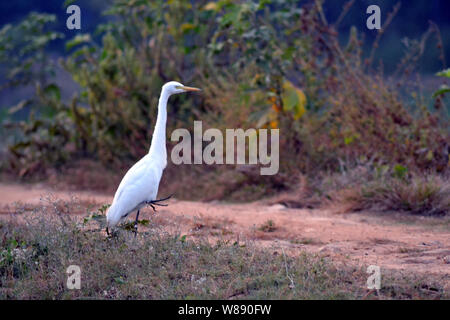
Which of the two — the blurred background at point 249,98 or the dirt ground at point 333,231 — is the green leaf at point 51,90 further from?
the dirt ground at point 333,231

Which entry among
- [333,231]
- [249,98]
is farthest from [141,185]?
[249,98]

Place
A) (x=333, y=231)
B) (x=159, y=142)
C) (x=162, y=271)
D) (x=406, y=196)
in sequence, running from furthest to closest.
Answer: (x=406, y=196)
(x=333, y=231)
(x=159, y=142)
(x=162, y=271)

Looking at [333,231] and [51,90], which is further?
[51,90]

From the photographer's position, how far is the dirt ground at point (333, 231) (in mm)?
4219

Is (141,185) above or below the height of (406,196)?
above

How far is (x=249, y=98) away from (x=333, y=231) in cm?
284

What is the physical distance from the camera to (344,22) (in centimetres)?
1077

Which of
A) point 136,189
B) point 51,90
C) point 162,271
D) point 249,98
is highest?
point 51,90

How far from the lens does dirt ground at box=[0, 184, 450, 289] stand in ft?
13.8

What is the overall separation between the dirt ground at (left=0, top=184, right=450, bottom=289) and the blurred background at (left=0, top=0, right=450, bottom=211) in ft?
1.53

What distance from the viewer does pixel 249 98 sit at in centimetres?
755

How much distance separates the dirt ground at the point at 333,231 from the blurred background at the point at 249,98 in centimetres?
47

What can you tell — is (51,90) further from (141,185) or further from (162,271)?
(162,271)

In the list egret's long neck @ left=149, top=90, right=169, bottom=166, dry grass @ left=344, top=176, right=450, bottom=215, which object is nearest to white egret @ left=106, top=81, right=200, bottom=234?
egret's long neck @ left=149, top=90, right=169, bottom=166
